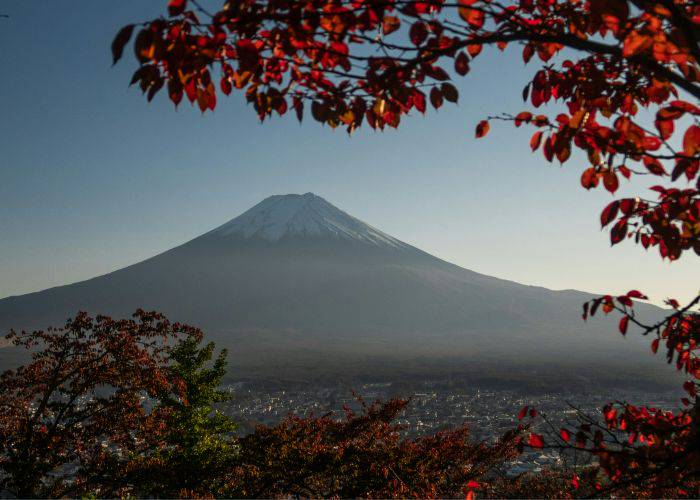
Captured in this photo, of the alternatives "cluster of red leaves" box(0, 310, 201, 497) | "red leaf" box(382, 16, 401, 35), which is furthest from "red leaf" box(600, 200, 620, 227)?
"cluster of red leaves" box(0, 310, 201, 497)

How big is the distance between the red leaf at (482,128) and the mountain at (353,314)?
207ft

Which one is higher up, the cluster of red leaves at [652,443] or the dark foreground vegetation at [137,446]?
the cluster of red leaves at [652,443]

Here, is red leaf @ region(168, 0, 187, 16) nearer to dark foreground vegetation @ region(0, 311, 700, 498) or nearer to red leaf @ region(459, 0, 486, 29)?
red leaf @ region(459, 0, 486, 29)

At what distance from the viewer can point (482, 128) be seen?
11.4 feet

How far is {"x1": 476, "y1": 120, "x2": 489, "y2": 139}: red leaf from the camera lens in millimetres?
3439

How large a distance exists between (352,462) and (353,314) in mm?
142760

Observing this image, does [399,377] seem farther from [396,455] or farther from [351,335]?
[351,335]

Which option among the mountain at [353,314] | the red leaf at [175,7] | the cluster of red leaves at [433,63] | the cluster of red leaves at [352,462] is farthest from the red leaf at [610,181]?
the mountain at [353,314]

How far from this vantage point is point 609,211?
2.63 metres

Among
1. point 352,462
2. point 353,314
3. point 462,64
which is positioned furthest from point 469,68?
point 353,314

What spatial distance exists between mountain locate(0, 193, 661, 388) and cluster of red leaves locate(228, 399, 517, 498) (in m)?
54.4

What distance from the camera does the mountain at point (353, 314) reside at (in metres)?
78.8

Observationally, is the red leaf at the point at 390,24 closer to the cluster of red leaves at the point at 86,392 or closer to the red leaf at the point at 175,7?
the red leaf at the point at 175,7

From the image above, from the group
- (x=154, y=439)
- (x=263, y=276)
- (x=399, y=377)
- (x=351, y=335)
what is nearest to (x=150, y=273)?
(x=263, y=276)
